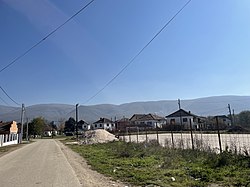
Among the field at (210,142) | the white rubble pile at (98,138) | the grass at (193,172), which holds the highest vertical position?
the white rubble pile at (98,138)

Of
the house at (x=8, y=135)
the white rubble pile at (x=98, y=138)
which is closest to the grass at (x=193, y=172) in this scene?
the white rubble pile at (x=98, y=138)

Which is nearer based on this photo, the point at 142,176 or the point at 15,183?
the point at 15,183

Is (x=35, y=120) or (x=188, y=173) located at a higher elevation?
(x=35, y=120)

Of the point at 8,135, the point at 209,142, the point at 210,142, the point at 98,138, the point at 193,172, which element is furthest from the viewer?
the point at 8,135

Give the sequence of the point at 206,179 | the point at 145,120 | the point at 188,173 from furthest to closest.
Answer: the point at 145,120 → the point at 188,173 → the point at 206,179

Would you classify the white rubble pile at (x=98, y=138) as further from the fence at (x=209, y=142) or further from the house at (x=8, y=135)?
the fence at (x=209, y=142)

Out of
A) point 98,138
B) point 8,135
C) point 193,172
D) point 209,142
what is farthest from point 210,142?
point 8,135

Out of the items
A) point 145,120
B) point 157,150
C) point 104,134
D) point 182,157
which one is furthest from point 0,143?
point 145,120

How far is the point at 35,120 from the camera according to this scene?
99812 millimetres

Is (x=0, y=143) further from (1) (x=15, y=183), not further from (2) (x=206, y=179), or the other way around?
(2) (x=206, y=179)

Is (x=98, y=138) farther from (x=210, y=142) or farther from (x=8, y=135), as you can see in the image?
(x=210, y=142)

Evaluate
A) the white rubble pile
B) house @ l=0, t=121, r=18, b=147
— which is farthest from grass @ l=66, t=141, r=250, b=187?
house @ l=0, t=121, r=18, b=147

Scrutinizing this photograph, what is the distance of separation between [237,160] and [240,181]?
2887mm

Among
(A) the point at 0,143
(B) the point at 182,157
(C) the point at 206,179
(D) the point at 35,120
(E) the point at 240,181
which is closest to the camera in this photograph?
(E) the point at 240,181
